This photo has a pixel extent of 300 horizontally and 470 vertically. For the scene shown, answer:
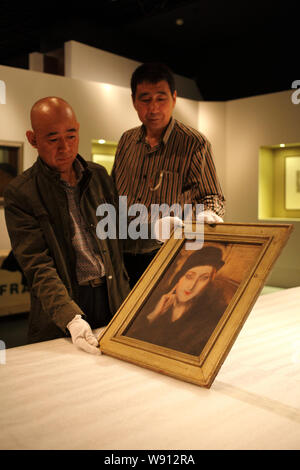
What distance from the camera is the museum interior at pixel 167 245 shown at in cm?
76

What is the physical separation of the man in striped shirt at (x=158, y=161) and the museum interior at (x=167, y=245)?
0.46 meters

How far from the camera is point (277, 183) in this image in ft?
21.5

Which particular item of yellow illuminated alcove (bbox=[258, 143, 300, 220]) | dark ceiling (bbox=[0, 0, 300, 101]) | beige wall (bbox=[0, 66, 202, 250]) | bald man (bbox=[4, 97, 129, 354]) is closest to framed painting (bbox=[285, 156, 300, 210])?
yellow illuminated alcove (bbox=[258, 143, 300, 220])

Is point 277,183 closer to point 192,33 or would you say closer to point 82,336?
point 192,33

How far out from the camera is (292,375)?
990 millimetres

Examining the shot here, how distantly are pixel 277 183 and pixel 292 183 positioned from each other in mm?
216

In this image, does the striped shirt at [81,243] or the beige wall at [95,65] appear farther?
the beige wall at [95,65]

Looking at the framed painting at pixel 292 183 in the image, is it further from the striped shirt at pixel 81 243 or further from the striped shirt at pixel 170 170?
the striped shirt at pixel 81 243

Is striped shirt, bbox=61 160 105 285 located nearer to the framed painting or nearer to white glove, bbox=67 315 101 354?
white glove, bbox=67 315 101 354

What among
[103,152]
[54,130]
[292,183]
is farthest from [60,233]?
[292,183]

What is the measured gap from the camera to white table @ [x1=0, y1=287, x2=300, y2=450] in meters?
0.70

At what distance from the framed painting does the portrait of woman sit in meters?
5.61

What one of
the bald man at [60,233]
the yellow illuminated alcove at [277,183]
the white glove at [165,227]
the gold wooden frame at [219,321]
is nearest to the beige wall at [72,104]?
the yellow illuminated alcove at [277,183]

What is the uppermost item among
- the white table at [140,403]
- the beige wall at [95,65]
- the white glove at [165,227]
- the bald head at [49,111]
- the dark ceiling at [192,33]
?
the dark ceiling at [192,33]
